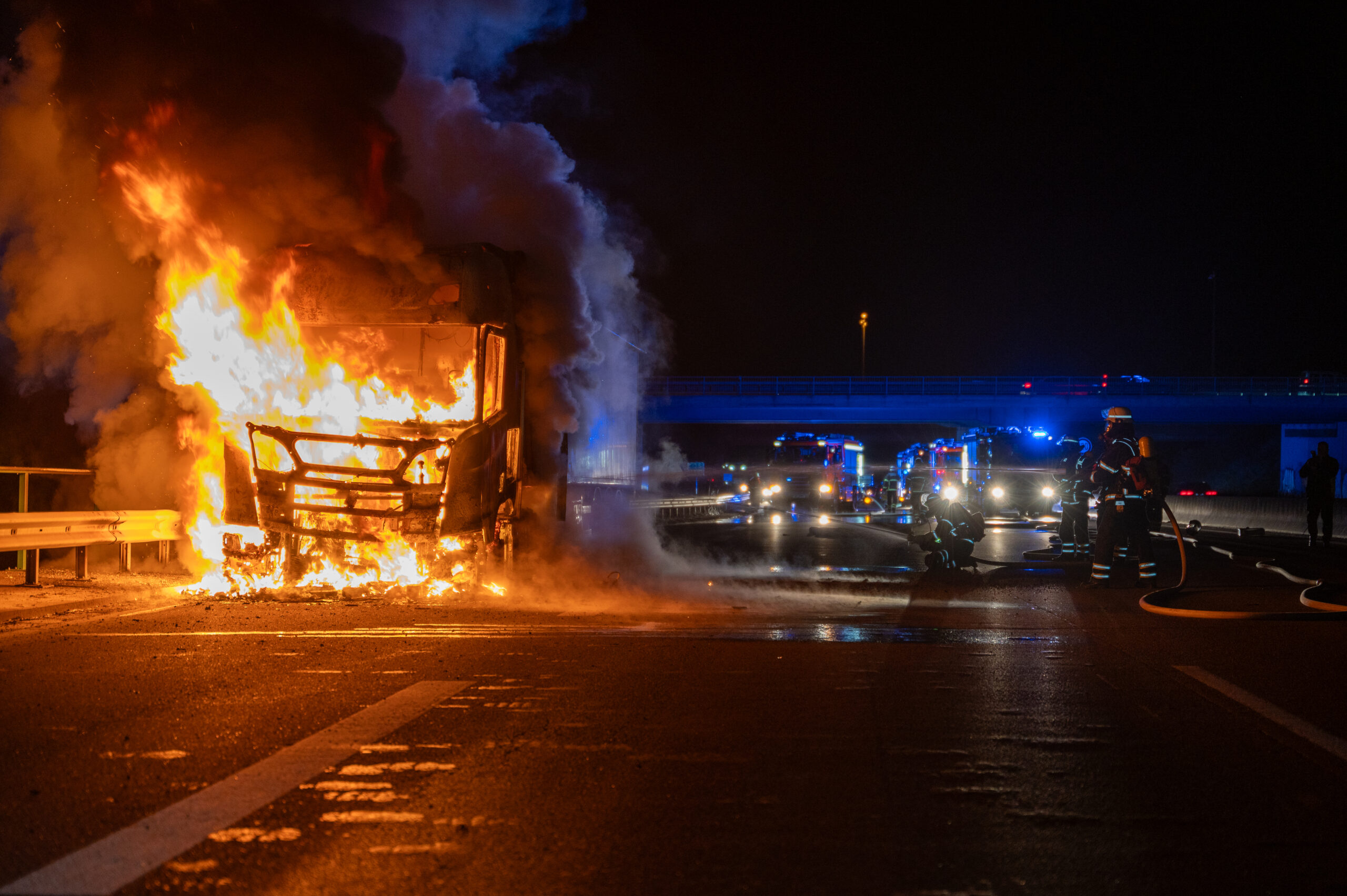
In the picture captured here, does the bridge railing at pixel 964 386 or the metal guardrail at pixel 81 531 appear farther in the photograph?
the bridge railing at pixel 964 386

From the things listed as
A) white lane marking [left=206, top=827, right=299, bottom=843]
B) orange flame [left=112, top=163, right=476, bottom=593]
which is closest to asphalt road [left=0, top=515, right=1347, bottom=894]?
white lane marking [left=206, top=827, right=299, bottom=843]

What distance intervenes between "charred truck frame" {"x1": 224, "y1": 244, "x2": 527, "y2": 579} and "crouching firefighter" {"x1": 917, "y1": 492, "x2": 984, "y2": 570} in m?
6.00

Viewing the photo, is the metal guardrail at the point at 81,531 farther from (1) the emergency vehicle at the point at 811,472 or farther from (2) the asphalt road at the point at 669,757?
(1) the emergency vehicle at the point at 811,472

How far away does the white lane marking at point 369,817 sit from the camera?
13.4 feet

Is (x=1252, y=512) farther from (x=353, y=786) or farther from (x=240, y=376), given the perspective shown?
(x=353, y=786)

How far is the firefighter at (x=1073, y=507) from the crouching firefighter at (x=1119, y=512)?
5.24 ft

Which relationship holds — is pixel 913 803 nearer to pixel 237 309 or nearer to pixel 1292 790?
pixel 1292 790

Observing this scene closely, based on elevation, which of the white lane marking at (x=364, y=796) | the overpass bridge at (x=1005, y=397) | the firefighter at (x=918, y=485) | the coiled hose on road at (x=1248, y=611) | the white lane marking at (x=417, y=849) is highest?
the overpass bridge at (x=1005, y=397)

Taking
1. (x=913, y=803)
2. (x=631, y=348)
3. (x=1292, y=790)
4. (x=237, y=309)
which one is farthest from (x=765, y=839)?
(x=631, y=348)

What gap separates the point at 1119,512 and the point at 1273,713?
6.66 metres

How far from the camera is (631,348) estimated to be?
17.3 metres

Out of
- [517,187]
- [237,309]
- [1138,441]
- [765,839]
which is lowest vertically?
[765,839]

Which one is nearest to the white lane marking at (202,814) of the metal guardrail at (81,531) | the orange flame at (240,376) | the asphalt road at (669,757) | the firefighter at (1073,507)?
the asphalt road at (669,757)

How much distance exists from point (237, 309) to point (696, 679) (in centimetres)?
729
